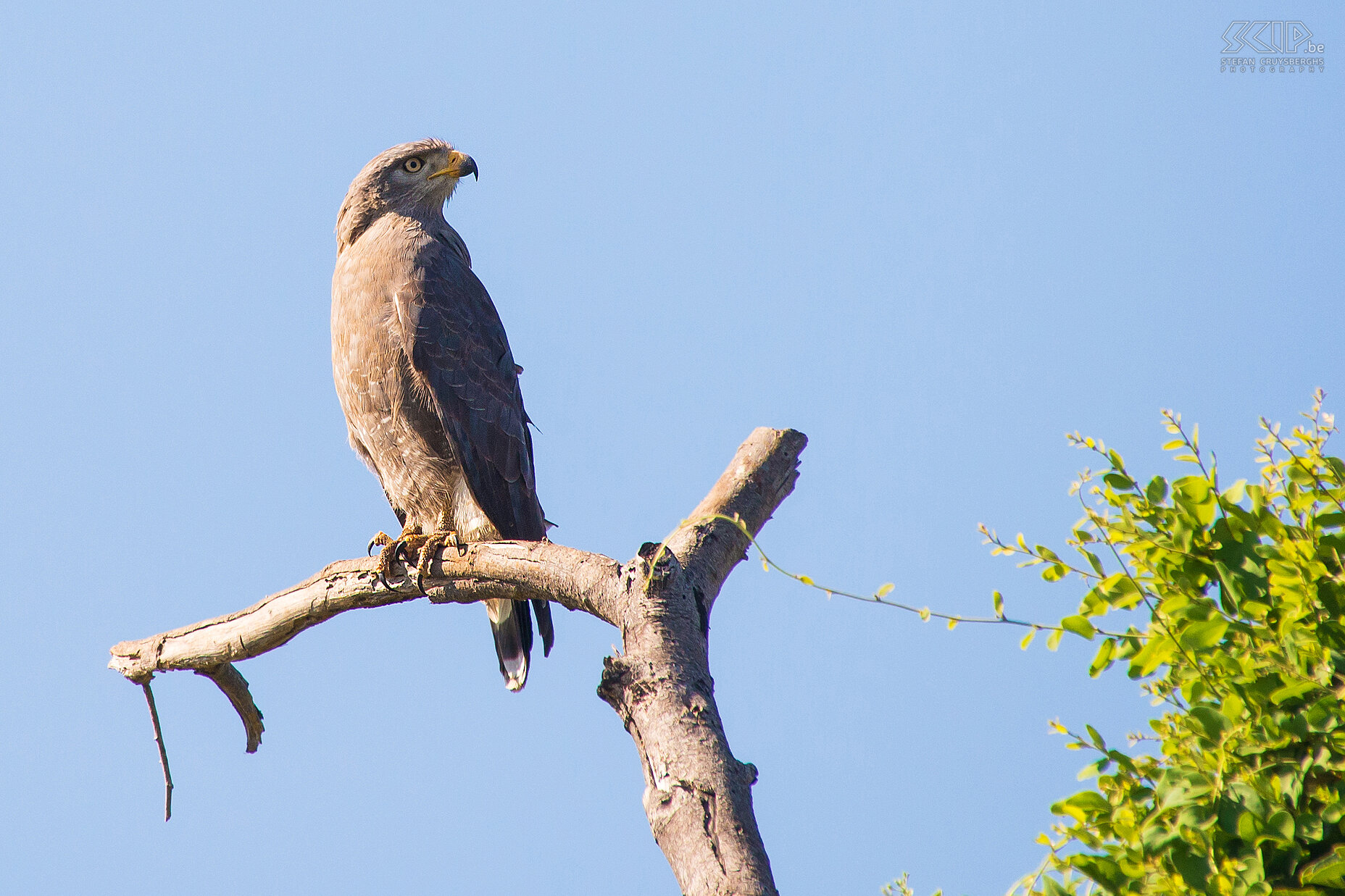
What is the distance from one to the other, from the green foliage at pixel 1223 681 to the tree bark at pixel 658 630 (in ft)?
2.40

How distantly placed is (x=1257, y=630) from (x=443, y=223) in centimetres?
473

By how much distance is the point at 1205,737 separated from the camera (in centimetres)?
152

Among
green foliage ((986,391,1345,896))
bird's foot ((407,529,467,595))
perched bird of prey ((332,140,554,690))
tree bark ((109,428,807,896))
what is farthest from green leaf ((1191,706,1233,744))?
perched bird of prey ((332,140,554,690))

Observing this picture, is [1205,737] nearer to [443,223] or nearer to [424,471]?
[424,471]

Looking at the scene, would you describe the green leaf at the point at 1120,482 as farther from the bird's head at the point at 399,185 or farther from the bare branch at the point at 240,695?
the bird's head at the point at 399,185

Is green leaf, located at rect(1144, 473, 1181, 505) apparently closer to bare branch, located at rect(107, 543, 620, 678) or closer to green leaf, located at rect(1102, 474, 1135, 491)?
green leaf, located at rect(1102, 474, 1135, 491)

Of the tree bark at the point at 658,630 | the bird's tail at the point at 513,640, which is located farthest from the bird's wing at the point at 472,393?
the tree bark at the point at 658,630

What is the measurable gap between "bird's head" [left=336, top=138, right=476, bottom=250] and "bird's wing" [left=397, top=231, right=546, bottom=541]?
2.23 ft

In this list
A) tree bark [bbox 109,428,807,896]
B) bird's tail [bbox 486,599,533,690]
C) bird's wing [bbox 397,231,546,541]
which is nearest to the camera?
tree bark [bbox 109,428,807,896]

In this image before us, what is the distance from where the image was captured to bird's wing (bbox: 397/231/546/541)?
181 inches

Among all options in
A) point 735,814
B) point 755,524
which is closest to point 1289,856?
point 735,814

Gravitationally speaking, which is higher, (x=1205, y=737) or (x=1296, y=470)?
(x=1296, y=470)

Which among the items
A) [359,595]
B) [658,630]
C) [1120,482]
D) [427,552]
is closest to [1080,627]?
[1120,482]

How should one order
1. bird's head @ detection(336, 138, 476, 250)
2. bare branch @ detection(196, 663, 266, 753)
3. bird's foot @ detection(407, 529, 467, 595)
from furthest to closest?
bird's head @ detection(336, 138, 476, 250), bare branch @ detection(196, 663, 266, 753), bird's foot @ detection(407, 529, 467, 595)
